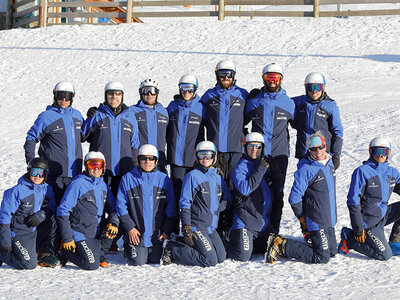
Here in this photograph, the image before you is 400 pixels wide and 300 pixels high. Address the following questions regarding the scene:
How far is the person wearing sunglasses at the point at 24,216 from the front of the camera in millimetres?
6660

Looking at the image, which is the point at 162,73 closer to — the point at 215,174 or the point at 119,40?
the point at 119,40

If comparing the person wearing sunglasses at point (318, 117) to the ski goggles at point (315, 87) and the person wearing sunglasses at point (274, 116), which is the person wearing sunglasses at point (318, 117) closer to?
the ski goggles at point (315, 87)

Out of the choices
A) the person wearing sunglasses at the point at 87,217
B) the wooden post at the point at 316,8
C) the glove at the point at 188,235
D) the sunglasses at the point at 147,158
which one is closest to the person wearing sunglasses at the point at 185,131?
the sunglasses at the point at 147,158

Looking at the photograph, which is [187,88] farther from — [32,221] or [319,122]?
[32,221]

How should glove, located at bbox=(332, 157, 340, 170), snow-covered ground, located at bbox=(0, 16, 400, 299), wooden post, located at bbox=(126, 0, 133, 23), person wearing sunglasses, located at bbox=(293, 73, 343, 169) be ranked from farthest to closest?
1. wooden post, located at bbox=(126, 0, 133, 23)
2. person wearing sunglasses, located at bbox=(293, 73, 343, 169)
3. glove, located at bbox=(332, 157, 340, 170)
4. snow-covered ground, located at bbox=(0, 16, 400, 299)

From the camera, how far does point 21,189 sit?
22.2 feet

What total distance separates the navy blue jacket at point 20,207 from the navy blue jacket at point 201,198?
1.48 meters

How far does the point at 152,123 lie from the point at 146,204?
3.57 ft

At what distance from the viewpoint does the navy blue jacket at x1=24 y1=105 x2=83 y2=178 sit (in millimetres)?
7316

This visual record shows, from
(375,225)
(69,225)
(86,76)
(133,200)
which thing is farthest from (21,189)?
(86,76)

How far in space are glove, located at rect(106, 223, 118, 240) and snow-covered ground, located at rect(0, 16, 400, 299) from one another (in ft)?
1.03

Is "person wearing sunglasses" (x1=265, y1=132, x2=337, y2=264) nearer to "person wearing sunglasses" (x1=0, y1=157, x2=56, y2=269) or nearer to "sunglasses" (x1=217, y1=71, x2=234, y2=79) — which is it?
"sunglasses" (x1=217, y1=71, x2=234, y2=79)

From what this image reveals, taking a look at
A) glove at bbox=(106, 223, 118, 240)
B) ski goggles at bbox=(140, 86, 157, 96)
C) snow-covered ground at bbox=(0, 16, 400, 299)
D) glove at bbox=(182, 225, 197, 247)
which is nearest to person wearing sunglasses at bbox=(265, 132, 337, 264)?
snow-covered ground at bbox=(0, 16, 400, 299)

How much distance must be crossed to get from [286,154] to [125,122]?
186 cm
